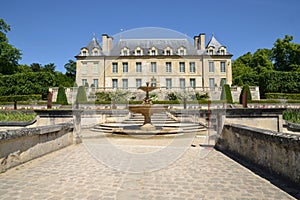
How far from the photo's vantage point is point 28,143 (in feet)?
14.3

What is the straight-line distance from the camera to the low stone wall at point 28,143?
3.66 meters

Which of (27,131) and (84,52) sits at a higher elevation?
(84,52)

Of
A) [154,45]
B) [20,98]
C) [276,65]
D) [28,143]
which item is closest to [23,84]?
[20,98]

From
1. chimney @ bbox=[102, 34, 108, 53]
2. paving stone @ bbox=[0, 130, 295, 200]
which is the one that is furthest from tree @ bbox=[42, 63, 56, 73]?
paving stone @ bbox=[0, 130, 295, 200]

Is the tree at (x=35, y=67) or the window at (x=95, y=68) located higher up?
the tree at (x=35, y=67)

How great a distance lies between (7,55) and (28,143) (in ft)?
108

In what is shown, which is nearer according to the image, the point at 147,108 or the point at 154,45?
the point at 147,108

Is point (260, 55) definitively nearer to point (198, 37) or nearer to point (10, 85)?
point (198, 37)

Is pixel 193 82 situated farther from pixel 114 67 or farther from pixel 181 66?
pixel 114 67

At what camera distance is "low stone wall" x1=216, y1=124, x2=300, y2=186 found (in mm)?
3055

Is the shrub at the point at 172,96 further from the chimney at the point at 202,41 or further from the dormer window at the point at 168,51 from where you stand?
the chimney at the point at 202,41

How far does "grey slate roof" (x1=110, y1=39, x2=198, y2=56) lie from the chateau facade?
436mm

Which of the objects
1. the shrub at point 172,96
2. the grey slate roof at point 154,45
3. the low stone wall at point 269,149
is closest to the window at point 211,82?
the grey slate roof at point 154,45

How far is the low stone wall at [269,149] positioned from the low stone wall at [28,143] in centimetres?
438
